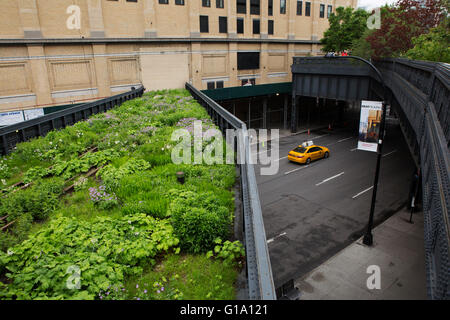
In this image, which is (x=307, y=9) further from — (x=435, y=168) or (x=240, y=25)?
(x=435, y=168)

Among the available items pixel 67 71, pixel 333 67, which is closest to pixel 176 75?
pixel 67 71

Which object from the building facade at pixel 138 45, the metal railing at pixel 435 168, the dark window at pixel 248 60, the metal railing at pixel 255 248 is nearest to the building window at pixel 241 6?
the building facade at pixel 138 45

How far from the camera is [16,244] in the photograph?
5.42 meters

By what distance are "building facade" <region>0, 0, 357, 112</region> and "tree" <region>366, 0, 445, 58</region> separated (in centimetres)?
1821

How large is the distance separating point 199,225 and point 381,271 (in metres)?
11.2

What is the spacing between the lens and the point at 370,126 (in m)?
14.8

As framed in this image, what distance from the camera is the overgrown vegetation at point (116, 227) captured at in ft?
14.8

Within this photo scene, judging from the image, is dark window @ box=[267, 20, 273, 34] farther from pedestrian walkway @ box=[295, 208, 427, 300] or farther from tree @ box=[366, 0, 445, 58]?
pedestrian walkway @ box=[295, 208, 427, 300]

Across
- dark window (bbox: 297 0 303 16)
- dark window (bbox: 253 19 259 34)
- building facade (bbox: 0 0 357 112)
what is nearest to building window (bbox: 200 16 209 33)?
building facade (bbox: 0 0 357 112)

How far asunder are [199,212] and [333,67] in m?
34.1

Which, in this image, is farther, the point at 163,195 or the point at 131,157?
the point at 131,157

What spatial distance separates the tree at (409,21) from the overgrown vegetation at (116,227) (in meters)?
26.9

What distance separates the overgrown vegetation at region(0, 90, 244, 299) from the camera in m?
4.52
